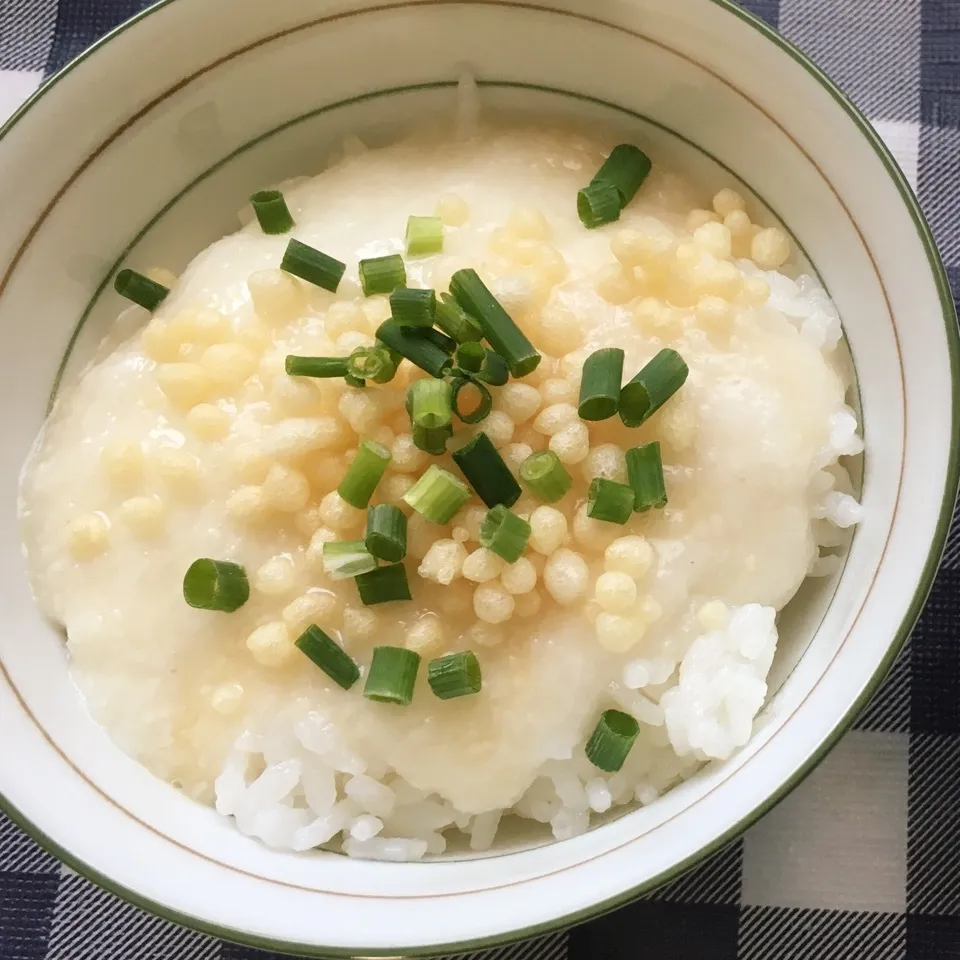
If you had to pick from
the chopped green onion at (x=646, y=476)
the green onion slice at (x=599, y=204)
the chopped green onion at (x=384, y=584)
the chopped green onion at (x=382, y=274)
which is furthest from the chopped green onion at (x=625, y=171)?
the chopped green onion at (x=384, y=584)

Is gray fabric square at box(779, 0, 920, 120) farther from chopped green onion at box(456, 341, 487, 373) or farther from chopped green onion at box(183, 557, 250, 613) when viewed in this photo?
chopped green onion at box(183, 557, 250, 613)

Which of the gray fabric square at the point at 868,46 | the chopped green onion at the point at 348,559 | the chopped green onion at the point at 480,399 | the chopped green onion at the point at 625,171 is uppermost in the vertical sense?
the gray fabric square at the point at 868,46

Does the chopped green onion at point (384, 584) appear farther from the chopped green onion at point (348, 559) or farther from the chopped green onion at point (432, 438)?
the chopped green onion at point (432, 438)

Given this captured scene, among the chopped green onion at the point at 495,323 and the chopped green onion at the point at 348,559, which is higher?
the chopped green onion at the point at 495,323

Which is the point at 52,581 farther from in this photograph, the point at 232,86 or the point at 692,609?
the point at 692,609

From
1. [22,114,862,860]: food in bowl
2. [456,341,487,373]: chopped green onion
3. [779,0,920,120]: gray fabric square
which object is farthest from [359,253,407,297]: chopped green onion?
[779,0,920,120]: gray fabric square

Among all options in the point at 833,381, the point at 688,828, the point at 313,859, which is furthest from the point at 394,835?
the point at 833,381
